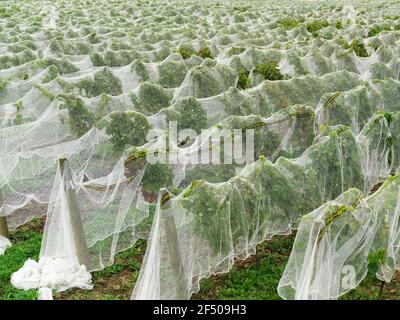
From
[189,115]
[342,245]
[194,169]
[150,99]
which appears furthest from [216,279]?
[150,99]

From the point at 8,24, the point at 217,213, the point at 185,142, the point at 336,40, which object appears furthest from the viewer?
the point at 8,24

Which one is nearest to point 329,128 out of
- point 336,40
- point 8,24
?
point 336,40

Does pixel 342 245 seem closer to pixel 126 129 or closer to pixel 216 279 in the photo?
pixel 216 279

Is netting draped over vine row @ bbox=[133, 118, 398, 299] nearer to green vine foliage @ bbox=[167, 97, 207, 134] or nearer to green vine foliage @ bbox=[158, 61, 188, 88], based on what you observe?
green vine foliage @ bbox=[167, 97, 207, 134]

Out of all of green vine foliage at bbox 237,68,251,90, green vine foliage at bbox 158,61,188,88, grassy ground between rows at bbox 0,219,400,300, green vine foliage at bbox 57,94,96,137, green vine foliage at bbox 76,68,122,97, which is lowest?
grassy ground between rows at bbox 0,219,400,300

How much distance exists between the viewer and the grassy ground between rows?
242 inches

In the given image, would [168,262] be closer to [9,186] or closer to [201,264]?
[201,264]

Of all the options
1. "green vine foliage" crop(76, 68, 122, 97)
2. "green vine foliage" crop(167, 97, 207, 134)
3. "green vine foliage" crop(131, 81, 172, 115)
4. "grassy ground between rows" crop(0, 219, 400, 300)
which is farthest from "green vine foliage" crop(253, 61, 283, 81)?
"grassy ground between rows" crop(0, 219, 400, 300)

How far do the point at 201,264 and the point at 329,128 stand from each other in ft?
9.00

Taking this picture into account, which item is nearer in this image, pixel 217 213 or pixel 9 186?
pixel 217 213

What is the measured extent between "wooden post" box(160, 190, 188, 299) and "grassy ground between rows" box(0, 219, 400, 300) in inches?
22.0

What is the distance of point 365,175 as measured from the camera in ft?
24.2

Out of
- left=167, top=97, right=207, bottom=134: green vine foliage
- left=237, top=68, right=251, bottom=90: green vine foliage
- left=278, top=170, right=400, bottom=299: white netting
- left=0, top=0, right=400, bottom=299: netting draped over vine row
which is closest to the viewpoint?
left=278, top=170, right=400, bottom=299: white netting

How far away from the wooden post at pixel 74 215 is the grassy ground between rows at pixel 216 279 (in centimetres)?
33
